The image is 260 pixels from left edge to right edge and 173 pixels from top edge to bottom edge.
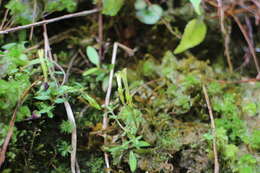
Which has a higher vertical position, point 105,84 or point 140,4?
point 140,4

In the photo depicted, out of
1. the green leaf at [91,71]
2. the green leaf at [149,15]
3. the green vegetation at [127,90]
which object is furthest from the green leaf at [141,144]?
the green leaf at [149,15]

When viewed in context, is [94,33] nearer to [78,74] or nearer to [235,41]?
[78,74]

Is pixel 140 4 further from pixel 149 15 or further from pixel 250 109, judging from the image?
pixel 250 109

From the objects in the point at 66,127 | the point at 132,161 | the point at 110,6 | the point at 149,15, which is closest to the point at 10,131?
the point at 66,127

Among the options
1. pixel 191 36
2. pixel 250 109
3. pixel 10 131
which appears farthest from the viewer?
pixel 191 36

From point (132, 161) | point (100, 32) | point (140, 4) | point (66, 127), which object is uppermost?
point (140, 4)

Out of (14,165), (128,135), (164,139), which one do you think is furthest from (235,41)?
(14,165)
